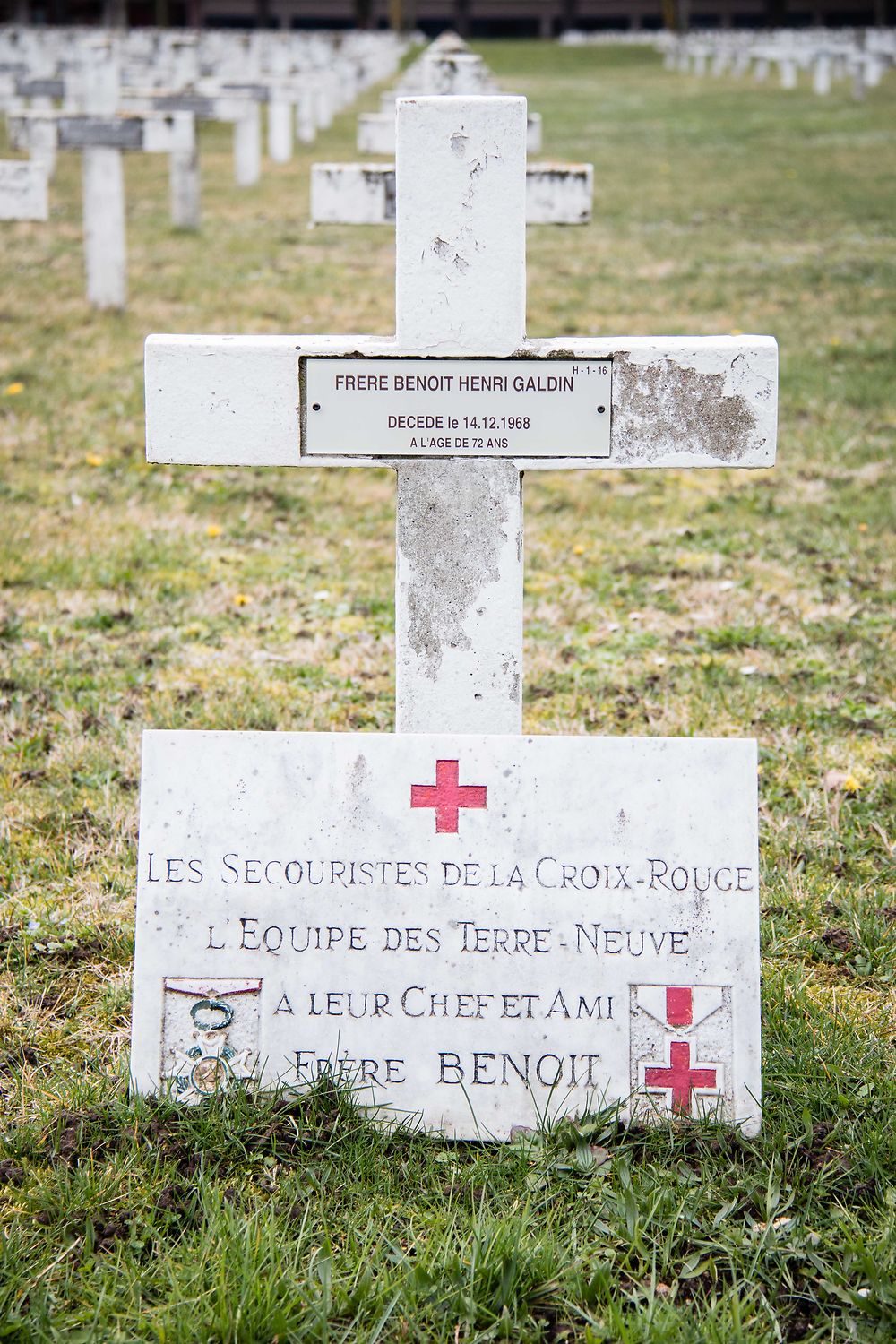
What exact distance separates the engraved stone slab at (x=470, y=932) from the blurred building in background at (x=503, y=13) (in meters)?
64.6

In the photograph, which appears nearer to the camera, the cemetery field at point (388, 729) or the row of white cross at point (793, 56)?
the cemetery field at point (388, 729)

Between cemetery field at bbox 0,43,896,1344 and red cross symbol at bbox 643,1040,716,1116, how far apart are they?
Result: 6 cm

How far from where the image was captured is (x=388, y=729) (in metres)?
4.05

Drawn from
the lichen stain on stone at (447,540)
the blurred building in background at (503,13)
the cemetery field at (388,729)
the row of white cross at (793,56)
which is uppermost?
the blurred building in background at (503,13)

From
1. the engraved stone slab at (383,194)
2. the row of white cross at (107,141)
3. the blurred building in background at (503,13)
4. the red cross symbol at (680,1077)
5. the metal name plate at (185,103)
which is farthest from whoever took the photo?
the blurred building in background at (503,13)

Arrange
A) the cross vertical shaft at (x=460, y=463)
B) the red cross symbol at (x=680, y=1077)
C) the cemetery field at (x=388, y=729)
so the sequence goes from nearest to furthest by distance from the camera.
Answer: the cemetery field at (x=388, y=729)
the red cross symbol at (x=680, y=1077)
the cross vertical shaft at (x=460, y=463)

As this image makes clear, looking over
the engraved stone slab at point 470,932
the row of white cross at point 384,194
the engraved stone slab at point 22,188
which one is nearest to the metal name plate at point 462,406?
the engraved stone slab at point 470,932

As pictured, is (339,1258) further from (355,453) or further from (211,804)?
(355,453)

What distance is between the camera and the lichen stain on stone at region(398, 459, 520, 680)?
9.00 feet

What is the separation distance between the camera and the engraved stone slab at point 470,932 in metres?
2.49

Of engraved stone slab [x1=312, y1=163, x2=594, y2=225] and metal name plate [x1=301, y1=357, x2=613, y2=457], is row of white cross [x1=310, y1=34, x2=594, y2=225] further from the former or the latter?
metal name plate [x1=301, y1=357, x2=613, y2=457]

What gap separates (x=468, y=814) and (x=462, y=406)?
0.78 m

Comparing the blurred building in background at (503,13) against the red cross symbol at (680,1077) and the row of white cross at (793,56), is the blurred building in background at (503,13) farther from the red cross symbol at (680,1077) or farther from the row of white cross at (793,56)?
the red cross symbol at (680,1077)

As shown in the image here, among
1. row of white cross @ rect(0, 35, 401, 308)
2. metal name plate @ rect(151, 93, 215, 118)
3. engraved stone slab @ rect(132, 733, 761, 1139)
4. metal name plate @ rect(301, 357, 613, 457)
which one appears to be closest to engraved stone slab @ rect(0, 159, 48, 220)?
row of white cross @ rect(0, 35, 401, 308)
